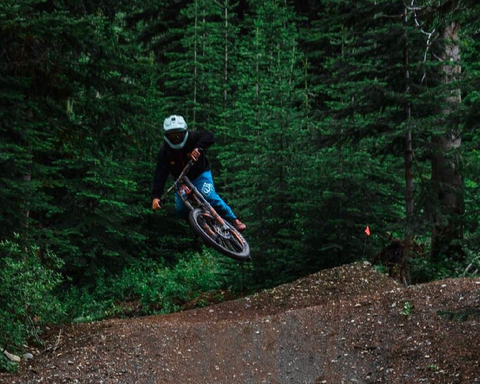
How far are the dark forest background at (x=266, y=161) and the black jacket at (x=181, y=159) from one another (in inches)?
73.1

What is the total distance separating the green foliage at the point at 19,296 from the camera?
9328mm

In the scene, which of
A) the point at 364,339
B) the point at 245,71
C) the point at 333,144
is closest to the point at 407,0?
the point at 333,144

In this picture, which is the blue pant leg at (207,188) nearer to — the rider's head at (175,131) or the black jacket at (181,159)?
the black jacket at (181,159)

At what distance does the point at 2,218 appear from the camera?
10.5 m

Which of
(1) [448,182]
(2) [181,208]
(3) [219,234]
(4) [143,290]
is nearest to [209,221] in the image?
(3) [219,234]

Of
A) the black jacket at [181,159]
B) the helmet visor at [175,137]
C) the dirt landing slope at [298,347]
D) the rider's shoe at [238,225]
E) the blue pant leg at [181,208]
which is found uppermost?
the helmet visor at [175,137]

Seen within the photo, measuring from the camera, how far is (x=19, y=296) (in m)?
9.62

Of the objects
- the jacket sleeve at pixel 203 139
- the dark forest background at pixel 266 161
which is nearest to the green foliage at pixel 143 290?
the dark forest background at pixel 266 161

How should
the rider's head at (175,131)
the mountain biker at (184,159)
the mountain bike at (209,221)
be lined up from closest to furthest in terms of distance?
1. the rider's head at (175,131)
2. the mountain biker at (184,159)
3. the mountain bike at (209,221)

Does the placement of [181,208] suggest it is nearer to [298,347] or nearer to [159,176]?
[159,176]

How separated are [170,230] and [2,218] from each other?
1114 centimetres

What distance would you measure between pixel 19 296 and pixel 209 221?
286 cm

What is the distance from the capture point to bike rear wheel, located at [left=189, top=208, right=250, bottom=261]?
32.6 ft

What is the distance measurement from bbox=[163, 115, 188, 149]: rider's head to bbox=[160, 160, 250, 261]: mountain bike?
1.08 ft
